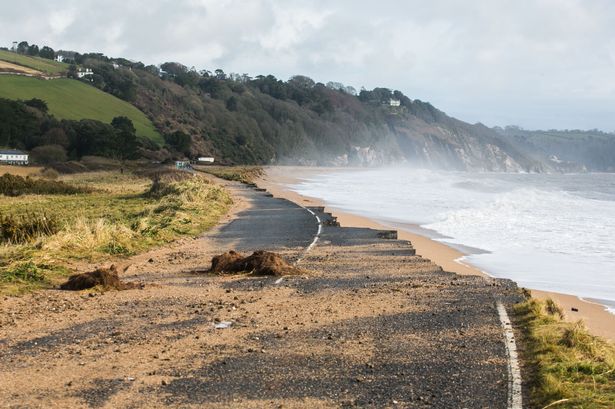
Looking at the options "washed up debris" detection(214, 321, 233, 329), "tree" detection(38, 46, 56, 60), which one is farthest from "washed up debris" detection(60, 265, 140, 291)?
"tree" detection(38, 46, 56, 60)

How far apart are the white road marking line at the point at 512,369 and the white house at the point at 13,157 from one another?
55.9 meters

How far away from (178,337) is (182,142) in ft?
273

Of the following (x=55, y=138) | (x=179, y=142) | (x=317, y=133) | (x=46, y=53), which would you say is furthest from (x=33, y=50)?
(x=55, y=138)

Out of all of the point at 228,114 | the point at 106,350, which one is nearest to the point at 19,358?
the point at 106,350

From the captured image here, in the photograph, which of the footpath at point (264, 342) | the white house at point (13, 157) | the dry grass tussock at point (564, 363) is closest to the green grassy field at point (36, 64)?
the white house at point (13, 157)

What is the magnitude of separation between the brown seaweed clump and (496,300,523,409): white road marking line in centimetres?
450

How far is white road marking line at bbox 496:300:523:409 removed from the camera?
600 cm

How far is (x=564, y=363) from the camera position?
269 inches

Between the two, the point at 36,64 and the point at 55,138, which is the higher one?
the point at 36,64

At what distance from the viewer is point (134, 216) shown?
23594mm

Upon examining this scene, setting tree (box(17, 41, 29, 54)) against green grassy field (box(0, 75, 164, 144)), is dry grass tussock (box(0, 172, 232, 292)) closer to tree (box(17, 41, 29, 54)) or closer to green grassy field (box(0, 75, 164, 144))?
green grassy field (box(0, 75, 164, 144))

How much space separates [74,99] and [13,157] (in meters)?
32.1

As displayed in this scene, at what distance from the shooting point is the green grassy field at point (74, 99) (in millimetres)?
85188

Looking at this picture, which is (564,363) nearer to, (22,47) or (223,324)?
(223,324)
